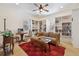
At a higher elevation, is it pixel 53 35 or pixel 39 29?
pixel 39 29

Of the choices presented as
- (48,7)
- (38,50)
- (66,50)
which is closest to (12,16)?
(48,7)

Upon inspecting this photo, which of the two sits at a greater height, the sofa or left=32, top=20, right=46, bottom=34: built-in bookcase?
left=32, top=20, right=46, bottom=34: built-in bookcase

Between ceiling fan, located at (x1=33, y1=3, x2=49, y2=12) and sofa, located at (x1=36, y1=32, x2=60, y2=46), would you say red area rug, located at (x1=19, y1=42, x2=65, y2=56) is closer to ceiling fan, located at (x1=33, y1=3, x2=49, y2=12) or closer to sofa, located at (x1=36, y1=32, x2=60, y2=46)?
sofa, located at (x1=36, y1=32, x2=60, y2=46)

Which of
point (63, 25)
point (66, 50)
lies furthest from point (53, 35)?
point (66, 50)

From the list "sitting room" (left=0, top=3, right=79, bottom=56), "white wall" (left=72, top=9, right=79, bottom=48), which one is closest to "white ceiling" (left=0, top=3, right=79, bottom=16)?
"sitting room" (left=0, top=3, right=79, bottom=56)

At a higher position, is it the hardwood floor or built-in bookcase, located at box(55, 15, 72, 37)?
built-in bookcase, located at box(55, 15, 72, 37)

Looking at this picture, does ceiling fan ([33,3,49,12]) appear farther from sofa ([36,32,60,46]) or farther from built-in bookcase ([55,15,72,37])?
sofa ([36,32,60,46])

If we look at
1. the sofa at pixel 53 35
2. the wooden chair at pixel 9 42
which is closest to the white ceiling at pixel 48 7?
the sofa at pixel 53 35

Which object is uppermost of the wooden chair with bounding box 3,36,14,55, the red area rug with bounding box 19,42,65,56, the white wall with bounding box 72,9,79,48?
the white wall with bounding box 72,9,79,48

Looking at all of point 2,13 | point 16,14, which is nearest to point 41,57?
point 16,14

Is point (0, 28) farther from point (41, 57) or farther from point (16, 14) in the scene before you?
point (41, 57)

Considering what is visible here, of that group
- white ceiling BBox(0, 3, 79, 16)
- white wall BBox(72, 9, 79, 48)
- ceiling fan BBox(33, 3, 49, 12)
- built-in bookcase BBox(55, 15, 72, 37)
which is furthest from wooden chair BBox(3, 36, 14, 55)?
white wall BBox(72, 9, 79, 48)

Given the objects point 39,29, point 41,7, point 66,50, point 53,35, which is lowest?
point 66,50

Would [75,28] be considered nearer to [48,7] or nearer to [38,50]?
[48,7]
